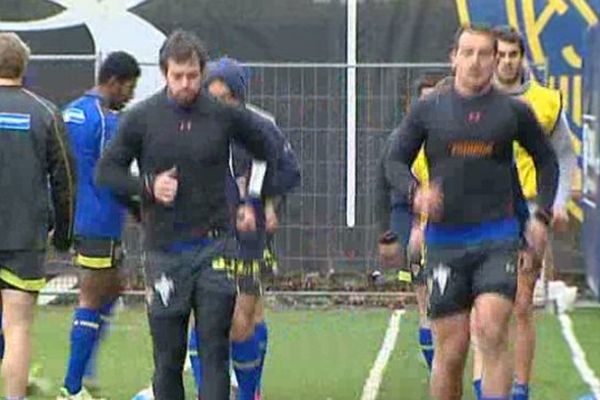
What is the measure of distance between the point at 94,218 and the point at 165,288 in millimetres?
2654

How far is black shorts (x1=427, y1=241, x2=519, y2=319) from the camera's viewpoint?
8.82 m

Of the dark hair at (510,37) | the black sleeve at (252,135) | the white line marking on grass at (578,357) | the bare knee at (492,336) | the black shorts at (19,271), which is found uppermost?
the dark hair at (510,37)

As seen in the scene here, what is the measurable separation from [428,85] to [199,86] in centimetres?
341

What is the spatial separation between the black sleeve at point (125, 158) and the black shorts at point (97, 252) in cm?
242

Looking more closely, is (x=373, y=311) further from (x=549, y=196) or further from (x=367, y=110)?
(x=549, y=196)

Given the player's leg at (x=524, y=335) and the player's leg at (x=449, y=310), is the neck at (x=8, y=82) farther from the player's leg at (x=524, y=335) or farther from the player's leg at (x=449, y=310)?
the player's leg at (x=524, y=335)

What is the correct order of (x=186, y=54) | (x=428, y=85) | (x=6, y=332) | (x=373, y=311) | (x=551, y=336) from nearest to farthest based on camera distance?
(x=186, y=54) < (x=6, y=332) < (x=428, y=85) < (x=551, y=336) < (x=373, y=311)

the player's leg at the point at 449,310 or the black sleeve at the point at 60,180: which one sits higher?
the black sleeve at the point at 60,180

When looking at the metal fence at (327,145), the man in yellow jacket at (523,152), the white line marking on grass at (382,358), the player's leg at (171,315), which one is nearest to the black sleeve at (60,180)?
the player's leg at (171,315)

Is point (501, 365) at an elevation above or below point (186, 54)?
below

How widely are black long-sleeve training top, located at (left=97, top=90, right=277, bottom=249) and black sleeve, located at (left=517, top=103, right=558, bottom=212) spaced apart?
137cm

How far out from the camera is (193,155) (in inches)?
344

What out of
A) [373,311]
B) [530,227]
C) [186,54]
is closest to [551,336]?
[373,311]

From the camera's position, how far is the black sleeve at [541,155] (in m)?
8.94
